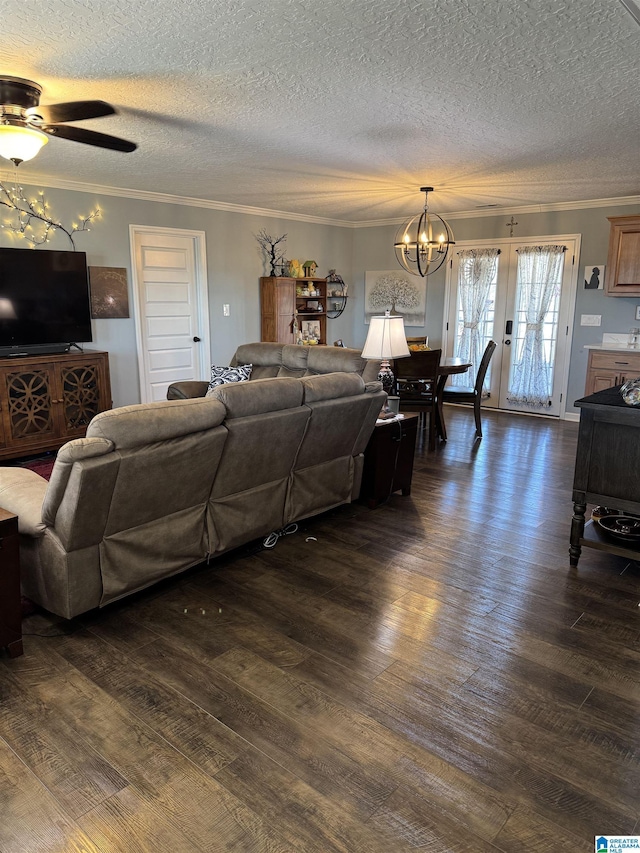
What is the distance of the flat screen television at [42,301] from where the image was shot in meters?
5.09

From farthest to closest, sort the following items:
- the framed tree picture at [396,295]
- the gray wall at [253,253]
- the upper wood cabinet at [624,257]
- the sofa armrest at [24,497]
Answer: the framed tree picture at [396,295] < the upper wood cabinet at [624,257] < the gray wall at [253,253] < the sofa armrest at [24,497]

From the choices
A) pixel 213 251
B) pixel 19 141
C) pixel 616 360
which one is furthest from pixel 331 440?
pixel 213 251

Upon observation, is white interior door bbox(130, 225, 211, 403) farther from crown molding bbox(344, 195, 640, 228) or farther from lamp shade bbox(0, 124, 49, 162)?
crown molding bbox(344, 195, 640, 228)

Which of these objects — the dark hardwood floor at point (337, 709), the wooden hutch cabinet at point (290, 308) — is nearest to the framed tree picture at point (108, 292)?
the wooden hutch cabinet at point (290, 308)

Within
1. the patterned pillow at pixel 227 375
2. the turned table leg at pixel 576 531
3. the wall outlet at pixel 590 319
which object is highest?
the wall outlet at pixel 590 319

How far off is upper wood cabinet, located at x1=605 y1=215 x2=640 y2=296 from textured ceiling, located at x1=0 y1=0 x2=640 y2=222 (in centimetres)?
80

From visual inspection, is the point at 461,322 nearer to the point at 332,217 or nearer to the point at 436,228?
the point at 436,228

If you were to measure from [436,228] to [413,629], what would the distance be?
266 inches

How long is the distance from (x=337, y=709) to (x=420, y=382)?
4001mm

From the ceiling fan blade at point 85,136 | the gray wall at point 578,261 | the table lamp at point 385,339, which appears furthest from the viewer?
the gray wall at point 578,261

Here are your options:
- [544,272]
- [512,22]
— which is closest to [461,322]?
[544,272]

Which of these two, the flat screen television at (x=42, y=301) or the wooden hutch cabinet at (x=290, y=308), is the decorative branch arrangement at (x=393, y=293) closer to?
the wooden hutch cabinet at (x=290, y=308)

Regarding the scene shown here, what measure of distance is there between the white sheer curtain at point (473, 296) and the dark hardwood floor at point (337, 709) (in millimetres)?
4825

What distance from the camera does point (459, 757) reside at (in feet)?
6.18
